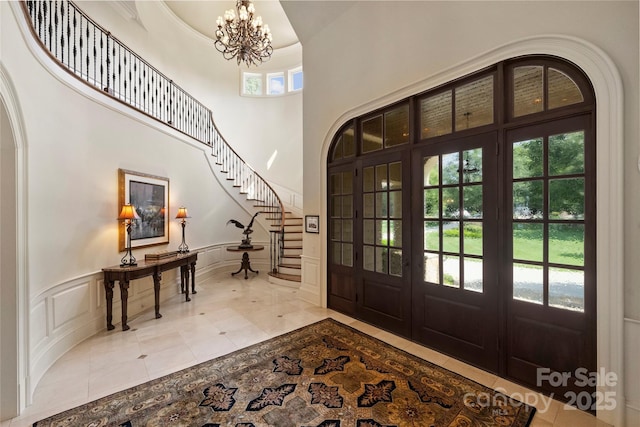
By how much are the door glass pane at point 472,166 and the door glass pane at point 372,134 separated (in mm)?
1227

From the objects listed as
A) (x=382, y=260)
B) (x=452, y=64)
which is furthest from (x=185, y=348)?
(x=452, y=64)

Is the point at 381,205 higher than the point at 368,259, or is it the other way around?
the point at 381,205

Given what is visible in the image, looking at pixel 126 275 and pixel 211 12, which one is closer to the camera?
pixel 126 275

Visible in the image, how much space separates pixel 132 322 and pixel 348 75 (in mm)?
5122

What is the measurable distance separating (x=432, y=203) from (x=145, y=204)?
465 centimetres

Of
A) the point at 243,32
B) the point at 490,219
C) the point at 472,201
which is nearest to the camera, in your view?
the point at 490,219

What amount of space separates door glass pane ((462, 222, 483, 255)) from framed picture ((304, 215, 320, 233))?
96.3 inches

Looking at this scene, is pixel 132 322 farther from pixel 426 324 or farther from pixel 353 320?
pixel 426 324

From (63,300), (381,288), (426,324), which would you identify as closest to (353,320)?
(381,288)

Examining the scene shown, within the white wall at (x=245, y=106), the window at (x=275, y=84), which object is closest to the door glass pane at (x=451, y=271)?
the white wall at (x=245, y=106)

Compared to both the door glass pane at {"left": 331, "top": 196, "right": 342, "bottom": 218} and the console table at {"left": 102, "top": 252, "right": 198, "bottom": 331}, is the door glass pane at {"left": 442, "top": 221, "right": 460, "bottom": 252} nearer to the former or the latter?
the door glass pane at {"left": 331, "top": 196, "right": 342, "bottom": 218}

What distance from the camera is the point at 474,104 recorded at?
2.88 meters

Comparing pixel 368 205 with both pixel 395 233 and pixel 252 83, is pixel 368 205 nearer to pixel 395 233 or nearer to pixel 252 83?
pixel 395 233

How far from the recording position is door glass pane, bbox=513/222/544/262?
95.1 inches
